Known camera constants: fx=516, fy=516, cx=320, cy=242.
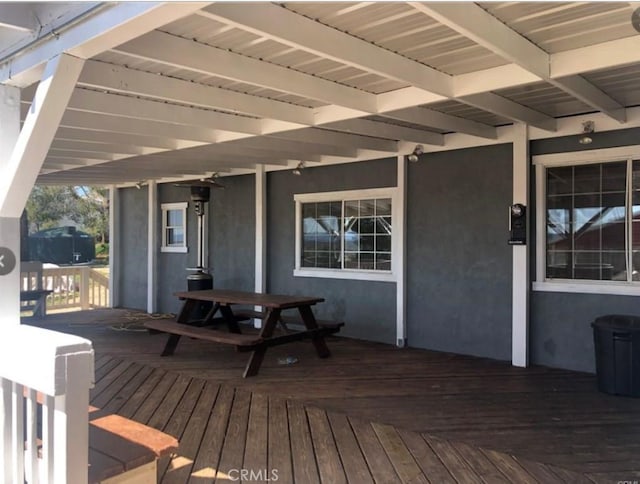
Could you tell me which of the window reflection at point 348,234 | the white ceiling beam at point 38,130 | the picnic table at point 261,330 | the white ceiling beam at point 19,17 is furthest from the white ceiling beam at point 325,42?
the window reflection at point 348,234

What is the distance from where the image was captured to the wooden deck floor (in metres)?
2.87

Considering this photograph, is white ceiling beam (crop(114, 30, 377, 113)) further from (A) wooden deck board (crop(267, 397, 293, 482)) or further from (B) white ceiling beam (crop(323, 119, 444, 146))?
(A) wooden deck board (crop(267, 397, 293, 482))

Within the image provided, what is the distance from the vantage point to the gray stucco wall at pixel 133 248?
9445 millimetres

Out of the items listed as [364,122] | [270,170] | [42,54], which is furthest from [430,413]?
[270,170]

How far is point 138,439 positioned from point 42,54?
1.73 metres

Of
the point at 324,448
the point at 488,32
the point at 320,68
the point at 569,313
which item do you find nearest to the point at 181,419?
the point at 324,448

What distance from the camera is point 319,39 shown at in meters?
2.71

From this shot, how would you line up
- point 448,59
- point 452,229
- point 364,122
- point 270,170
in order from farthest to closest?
point 270,170 → point 452,229 → point 364,122 → point 448,59

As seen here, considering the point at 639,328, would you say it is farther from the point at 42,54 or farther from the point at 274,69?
the point at 42,54

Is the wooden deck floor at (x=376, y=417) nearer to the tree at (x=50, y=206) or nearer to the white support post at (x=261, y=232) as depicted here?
the white support post at (x=261, y=232)

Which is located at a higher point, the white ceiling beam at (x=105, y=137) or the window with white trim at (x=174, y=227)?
the white ceiling beam at (x=105, y=137)

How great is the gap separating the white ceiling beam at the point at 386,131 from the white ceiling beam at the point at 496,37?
1.76 metres

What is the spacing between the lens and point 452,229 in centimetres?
568

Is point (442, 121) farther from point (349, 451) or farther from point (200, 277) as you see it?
point (200, 277)
